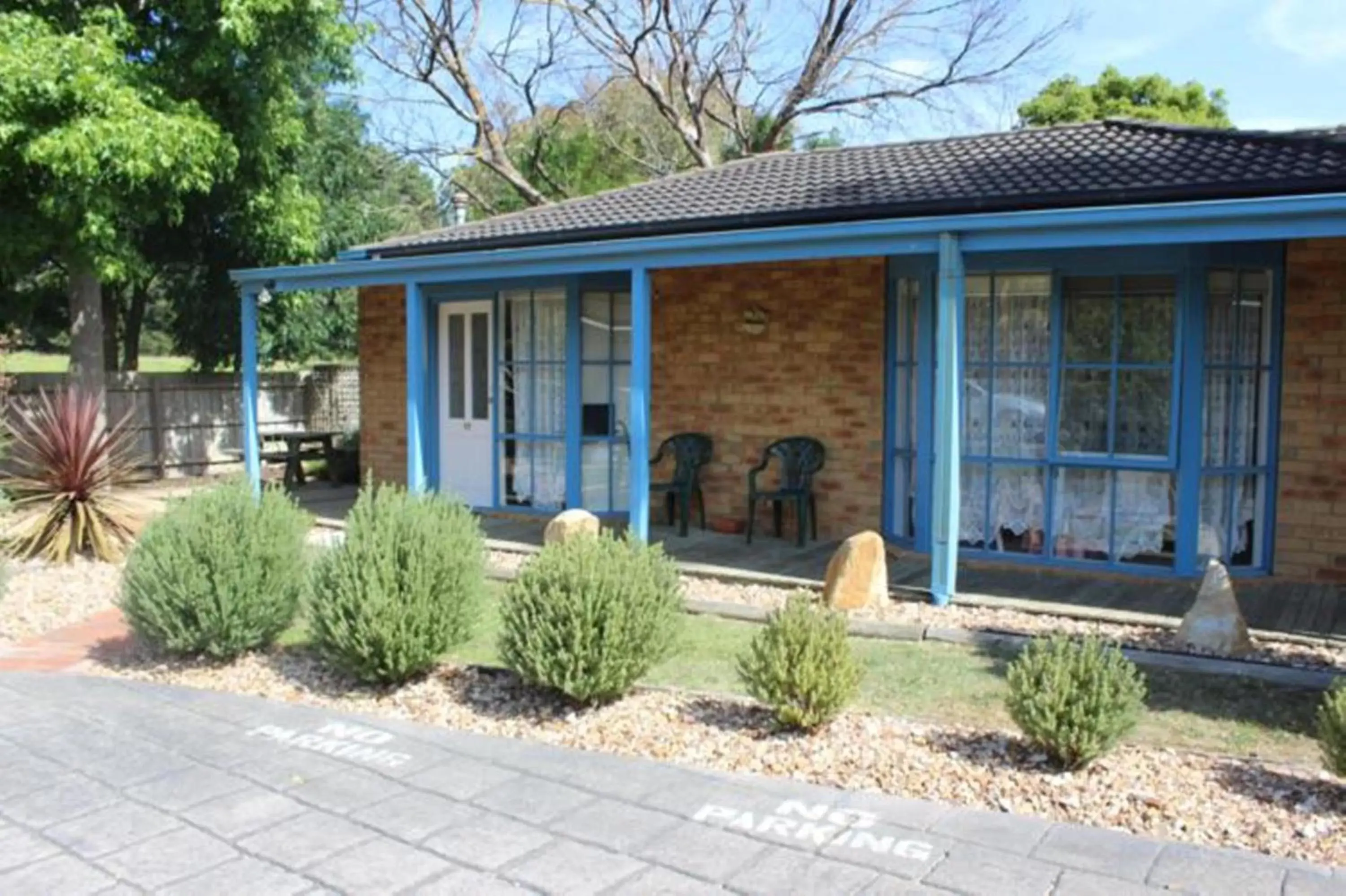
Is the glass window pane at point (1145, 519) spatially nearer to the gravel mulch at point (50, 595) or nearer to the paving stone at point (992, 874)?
the paving stone at point (992, 874)

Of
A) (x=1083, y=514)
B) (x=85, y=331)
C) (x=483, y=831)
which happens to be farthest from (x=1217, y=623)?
(x=85, y=331)

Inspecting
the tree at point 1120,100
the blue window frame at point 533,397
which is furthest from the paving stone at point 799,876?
the tree at point 1120,100

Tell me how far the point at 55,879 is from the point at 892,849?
2.80 metres

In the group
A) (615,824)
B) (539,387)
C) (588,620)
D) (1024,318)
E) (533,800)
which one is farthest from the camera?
(539,387)

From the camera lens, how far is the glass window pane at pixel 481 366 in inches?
462

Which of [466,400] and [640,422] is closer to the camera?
[640,422]

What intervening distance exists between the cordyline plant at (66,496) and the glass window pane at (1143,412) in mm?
8251

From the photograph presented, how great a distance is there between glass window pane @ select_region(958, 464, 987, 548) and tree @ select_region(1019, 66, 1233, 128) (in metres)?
22.2

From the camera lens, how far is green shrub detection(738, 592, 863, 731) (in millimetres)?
4918

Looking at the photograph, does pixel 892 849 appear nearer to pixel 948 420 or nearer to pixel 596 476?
pixel 948 420

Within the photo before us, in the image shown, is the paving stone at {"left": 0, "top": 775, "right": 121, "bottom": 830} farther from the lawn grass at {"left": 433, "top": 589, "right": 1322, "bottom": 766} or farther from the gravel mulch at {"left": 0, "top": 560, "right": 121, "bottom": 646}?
the gravel mulch at {"left": 0, "top": 560, "right": 121, "bottom": 646}

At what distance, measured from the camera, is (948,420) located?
7.56m

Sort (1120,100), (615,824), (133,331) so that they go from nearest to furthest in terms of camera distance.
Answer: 1. (615,824)
2. (133,331)
3. (1120,100)

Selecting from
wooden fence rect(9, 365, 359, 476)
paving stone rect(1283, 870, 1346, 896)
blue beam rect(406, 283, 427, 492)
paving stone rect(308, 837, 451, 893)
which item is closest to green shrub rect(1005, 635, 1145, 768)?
paving stone rect(1283, 870, 1346, 896)
